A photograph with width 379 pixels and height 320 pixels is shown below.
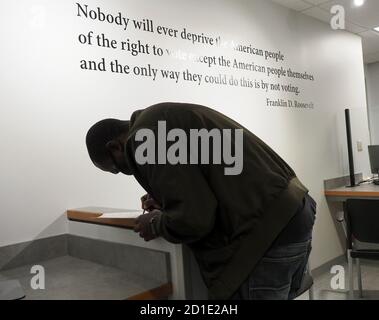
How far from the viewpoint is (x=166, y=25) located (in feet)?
7.98

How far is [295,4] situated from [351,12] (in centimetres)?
71

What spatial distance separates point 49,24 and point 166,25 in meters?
0.79

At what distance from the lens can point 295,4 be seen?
11.4 ft

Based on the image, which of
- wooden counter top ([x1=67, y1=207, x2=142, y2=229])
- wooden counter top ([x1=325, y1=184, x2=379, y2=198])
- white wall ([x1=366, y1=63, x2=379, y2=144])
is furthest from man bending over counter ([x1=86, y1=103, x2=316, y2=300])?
white wall ([x1=366, y1=63, x2=379, y2=144])

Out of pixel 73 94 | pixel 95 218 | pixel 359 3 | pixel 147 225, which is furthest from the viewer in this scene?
pixel 359 3

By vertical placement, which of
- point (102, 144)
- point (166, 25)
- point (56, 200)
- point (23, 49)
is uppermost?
point (166, 25)

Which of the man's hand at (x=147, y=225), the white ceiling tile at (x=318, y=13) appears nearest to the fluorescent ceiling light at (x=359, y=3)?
the white ceiling tile at (x=318, y=13)

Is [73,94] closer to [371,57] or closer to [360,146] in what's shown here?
[360,146]

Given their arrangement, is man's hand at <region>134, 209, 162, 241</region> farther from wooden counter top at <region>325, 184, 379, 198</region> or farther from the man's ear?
wooden counter top at <region>325, 184, 379, 198</region>

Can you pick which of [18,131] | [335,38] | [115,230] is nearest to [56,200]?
[18,131]

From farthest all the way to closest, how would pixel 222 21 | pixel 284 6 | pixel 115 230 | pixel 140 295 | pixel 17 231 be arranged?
pixel 284 6 < pixel 222 21 < pixel 17 231 < pixel 115 230 < pixel 140 295

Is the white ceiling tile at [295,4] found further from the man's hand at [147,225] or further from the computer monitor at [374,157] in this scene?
the man's hand at [147,225]

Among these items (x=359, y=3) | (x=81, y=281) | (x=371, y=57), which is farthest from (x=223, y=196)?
(x=371, y=57)

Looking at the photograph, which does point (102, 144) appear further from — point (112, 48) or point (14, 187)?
point (112, 48)
